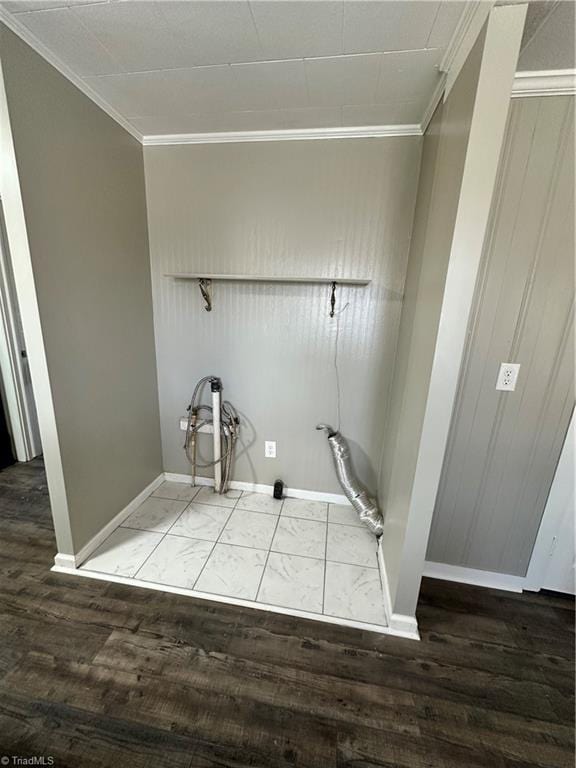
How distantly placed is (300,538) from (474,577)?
983 mm

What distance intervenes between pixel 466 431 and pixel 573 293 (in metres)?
0.74

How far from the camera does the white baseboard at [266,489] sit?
2297 millimetres

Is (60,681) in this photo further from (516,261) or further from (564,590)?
(516,261)

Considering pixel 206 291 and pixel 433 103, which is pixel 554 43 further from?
pixel 206 291

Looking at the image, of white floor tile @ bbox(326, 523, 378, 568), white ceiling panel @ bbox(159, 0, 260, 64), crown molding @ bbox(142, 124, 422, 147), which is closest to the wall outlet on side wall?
white floor tile @ bbox(326, 523, 378, 568)

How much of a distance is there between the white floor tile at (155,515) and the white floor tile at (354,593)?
108 cm

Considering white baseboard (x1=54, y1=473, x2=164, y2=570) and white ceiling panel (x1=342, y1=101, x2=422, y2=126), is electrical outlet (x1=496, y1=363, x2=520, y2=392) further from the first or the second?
white baseboard (x1=54, y1=473, x2=164, y2=570)

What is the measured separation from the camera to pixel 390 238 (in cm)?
185

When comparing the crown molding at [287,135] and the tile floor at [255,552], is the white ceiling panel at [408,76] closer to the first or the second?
the crown molding at [287,135]

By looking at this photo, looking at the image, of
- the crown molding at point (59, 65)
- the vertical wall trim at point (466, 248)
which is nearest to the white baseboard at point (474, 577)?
the vertical wall trim at point (466, 248)

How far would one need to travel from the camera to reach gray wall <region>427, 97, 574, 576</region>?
4.07 feet

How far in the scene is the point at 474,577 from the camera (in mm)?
1678

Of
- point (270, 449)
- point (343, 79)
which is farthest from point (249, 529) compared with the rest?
point (343, 79)

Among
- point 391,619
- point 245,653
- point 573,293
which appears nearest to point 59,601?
point 245,653
